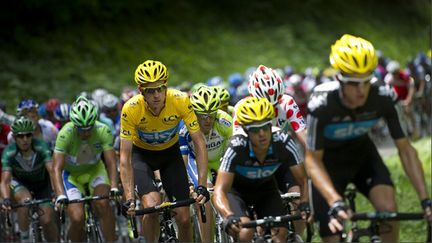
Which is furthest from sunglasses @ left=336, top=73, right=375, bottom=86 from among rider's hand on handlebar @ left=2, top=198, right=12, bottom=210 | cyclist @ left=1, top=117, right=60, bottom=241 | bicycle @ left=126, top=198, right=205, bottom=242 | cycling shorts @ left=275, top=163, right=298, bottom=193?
rider's hand on handlebar @ left=2, top=198, right=12, bottom=210

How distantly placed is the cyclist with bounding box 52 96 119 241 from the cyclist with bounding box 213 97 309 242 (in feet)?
9.58

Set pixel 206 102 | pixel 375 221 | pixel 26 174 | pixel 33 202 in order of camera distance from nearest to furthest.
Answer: pixel 375 221 < pixel 206 102 < pixel 33 202 < pixel 26 174

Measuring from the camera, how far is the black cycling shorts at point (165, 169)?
1145 centimetres

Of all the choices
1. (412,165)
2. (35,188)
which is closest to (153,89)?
(412,165)

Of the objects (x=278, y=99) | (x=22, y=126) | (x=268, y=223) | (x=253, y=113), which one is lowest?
(x=268, y=223)

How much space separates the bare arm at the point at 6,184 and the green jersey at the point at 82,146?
778mm

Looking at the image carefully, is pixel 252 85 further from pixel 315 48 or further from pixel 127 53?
pixel 315 48

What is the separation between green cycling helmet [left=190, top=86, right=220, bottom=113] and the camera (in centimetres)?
1150

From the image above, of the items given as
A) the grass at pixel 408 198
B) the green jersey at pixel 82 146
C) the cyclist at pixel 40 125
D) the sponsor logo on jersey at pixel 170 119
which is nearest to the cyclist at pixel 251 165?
the sponsor logo on jersey at pixel 170 119

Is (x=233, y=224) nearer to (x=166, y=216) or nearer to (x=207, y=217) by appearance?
(x=166, y=216)

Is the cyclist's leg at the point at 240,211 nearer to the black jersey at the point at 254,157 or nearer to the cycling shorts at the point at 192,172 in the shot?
the black jersey at the point at 254,157

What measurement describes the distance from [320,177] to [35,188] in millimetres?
6857

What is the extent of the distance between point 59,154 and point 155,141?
1.45m

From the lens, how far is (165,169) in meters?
11.7
